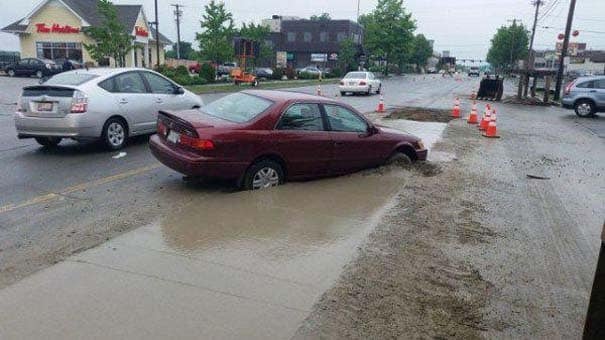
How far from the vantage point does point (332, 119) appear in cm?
795

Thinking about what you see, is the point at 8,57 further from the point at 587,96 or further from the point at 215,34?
the point at 587,96

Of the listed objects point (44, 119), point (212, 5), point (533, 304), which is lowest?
point (533, 304)

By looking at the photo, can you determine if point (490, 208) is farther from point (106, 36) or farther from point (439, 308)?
point (106, 36)

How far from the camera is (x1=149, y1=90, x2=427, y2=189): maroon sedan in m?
6.74

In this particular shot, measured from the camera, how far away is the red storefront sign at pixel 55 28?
45.8m

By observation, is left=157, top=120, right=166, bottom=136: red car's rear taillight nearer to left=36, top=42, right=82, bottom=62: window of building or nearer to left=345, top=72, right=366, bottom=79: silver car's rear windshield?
left=345, top=72, right=366, bottom=79: silver car's rear windshield

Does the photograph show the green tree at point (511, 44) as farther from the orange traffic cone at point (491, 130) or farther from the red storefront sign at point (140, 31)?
the orange traffic cone at point (491, 130)

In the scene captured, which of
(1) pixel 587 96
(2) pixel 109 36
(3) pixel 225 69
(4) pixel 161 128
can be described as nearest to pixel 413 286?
(4) pixel 161 128

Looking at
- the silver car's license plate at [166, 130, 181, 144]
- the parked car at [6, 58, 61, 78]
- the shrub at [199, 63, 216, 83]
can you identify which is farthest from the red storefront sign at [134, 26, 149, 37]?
the silver car's license plate at [166, 130, 181, 144]

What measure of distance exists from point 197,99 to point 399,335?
9.22 meters

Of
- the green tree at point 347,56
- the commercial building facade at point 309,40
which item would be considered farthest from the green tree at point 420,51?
the green tree at point 347,56

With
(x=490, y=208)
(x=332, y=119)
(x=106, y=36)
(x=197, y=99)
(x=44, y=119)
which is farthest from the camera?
(x=106, y=36)

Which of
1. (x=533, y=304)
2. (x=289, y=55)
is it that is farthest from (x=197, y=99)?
(x=289, y=55)

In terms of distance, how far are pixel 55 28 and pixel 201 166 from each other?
4615 centimetres
